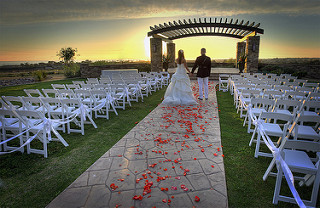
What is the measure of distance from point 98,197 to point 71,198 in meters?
0.34

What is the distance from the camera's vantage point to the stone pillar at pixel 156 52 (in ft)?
50.6

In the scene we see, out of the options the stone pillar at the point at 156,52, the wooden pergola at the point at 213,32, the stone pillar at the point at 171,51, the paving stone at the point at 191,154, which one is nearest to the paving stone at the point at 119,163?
the paving stone at the point at 191,154

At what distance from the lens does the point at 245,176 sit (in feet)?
9.04

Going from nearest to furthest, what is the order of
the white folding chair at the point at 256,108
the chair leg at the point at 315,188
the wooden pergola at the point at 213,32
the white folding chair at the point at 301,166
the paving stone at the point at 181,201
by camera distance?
the white folding chair at the point at 301,166
the chair leg at the point at 315,188
the paving stone at the point at 181,201
the white folding chair at the point at 256,108
the wooden pergola at the point at 213,32

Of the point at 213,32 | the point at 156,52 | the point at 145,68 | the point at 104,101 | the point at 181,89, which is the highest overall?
the point at 213,32

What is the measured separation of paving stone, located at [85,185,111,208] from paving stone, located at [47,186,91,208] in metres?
0.06

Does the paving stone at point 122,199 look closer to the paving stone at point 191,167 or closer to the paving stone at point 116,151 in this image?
the paving stone at point 191,167

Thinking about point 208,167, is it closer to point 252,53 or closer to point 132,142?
point 132,142

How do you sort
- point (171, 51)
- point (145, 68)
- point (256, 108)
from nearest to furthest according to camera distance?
point (256, 108), point (145, 68), point (171, 51)

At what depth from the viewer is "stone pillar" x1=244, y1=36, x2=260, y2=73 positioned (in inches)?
533

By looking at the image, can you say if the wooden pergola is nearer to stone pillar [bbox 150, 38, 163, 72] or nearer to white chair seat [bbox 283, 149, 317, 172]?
stone pillar [bbox 150, 38, 163, 72]

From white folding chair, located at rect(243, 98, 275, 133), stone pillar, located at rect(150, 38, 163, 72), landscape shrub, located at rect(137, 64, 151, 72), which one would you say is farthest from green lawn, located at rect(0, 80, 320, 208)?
landscape shrub, located at rect(137, 64, 151, 72)

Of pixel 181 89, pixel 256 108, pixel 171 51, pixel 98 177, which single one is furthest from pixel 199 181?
pixel 171 51

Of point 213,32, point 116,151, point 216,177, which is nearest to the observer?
point 216,177
